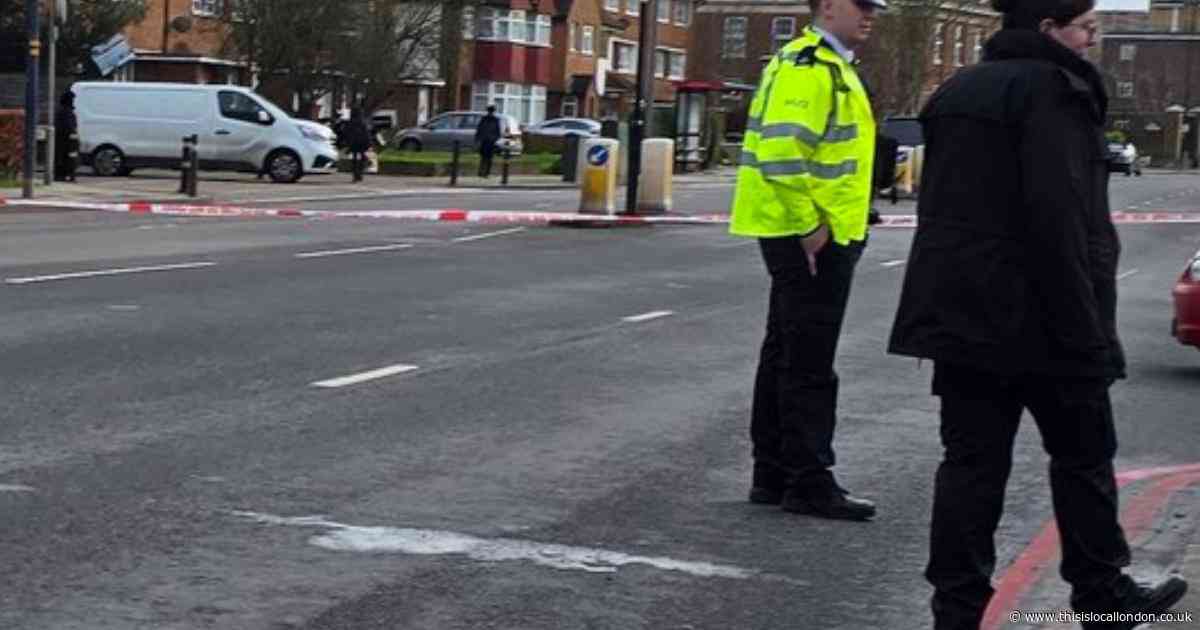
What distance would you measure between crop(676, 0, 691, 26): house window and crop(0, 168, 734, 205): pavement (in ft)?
157

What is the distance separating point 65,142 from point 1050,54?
100 ft

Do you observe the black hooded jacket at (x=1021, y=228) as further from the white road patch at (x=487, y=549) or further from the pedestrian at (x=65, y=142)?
the pedestrian at (x=65, y=142)

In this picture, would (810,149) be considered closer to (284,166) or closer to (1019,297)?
(1019,297)

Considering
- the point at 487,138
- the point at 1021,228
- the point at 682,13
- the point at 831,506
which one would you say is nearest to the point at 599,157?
the point at 487,138

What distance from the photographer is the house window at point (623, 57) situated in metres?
95.0

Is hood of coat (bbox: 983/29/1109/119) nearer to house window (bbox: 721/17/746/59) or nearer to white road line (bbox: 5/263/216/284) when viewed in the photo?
white road line (bbox: 5/263/216/284)

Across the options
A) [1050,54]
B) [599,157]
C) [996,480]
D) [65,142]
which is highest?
[1050,54]

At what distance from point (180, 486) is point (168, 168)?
33542 mm

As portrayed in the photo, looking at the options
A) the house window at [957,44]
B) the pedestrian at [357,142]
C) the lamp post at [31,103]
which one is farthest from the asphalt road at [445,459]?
the house window at [957,44]

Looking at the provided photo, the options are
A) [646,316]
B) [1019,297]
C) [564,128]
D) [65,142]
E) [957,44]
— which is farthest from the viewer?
[957,44]

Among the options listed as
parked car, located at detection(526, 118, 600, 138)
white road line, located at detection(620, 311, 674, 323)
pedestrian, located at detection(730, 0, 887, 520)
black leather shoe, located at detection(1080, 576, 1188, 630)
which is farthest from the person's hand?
parked car, located at detection(526, 118, 600, 138)

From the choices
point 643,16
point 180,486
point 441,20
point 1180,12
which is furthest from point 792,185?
point 1180,12

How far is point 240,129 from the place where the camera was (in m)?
39.8

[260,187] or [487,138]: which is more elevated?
[487,138]
